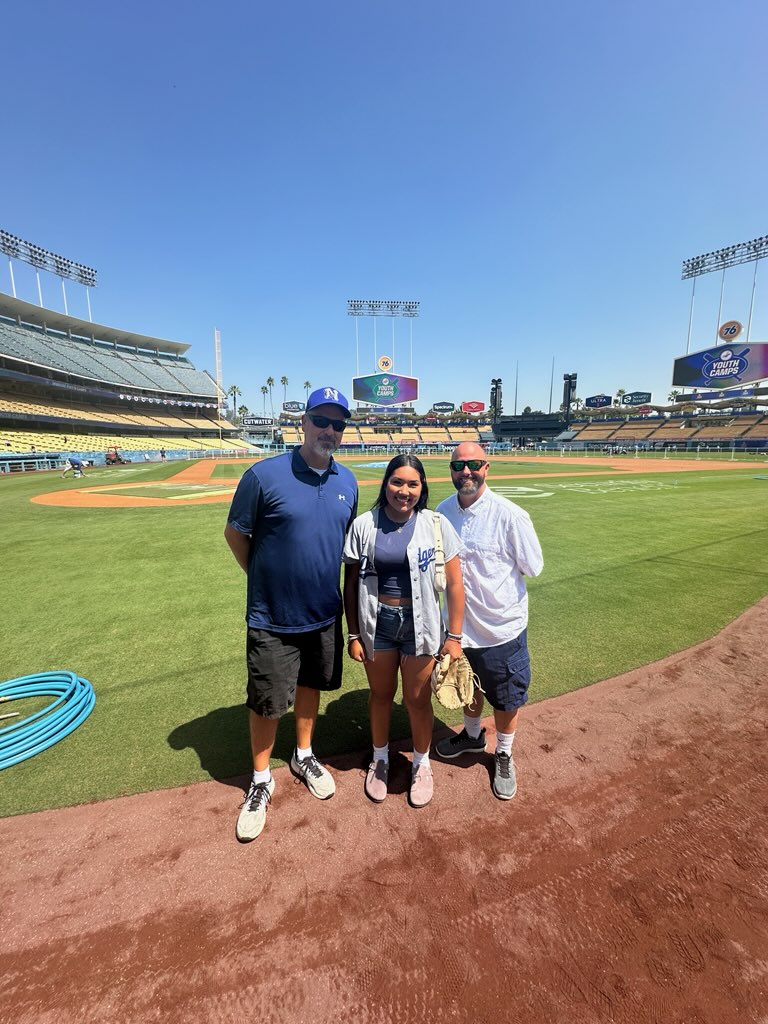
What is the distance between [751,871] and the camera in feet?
7.50

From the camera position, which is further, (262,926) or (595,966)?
(262,926)

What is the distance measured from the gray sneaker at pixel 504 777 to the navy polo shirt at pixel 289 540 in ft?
5.28

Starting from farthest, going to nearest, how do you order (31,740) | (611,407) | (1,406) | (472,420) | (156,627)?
(472,420)
(611,407)
(1,406)
(156,627)
(31,740)

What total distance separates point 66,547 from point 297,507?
31.4ft

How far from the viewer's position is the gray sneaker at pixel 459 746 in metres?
3.28

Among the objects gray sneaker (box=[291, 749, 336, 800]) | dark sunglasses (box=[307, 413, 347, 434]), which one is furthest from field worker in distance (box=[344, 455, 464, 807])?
dark sunglasses (box=[307, 413, 347, 434])

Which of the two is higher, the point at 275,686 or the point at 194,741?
the point at 275,686

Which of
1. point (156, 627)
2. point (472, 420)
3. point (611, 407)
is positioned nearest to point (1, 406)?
point (156, 627)

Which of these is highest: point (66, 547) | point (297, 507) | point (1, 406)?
point (1, 406)

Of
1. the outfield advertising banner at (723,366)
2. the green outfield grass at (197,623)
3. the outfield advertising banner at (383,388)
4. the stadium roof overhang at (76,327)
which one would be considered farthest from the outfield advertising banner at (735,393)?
the stadium roof overhang at (76,327)

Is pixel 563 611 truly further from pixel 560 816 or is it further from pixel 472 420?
pixel 472 420

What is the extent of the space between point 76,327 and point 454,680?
286 feet

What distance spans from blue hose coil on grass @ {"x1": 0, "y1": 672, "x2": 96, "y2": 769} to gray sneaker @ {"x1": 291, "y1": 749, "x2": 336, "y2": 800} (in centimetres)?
196

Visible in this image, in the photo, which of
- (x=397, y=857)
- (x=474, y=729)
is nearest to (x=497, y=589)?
(x=474, y=729)
